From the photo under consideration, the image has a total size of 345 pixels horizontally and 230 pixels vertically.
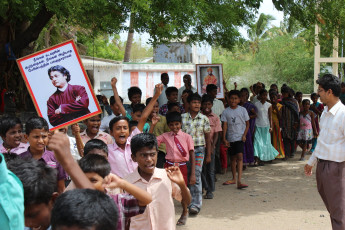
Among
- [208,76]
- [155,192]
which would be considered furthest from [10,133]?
[208,76]

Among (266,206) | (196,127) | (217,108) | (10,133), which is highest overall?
(10,133)

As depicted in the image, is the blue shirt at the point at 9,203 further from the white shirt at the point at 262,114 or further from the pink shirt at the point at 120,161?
the white shirt at the point at 262,114

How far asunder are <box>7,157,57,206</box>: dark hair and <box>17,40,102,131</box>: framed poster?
238cm

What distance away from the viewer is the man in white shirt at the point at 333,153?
475cm

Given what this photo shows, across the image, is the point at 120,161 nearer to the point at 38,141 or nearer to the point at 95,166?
the point at 38,141

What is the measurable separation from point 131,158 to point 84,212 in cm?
262

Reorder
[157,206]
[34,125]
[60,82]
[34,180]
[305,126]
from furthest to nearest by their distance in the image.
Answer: [305,126]
[60,82]
[34,125]
[157,206]
[34,180]

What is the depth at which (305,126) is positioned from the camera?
1123 centimetres

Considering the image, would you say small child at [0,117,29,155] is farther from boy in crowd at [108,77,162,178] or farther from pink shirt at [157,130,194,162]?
pink shirt at [157,130,194,162]

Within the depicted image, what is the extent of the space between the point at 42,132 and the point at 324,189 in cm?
297

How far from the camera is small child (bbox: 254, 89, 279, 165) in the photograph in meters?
10.2

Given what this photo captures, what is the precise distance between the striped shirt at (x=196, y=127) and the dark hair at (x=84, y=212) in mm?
4803

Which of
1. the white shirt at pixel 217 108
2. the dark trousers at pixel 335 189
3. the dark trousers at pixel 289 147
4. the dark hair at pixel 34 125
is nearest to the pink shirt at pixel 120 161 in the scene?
the dark hair at pixel 34 125

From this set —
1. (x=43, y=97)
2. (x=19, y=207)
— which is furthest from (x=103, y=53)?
(x=19, y=207)
